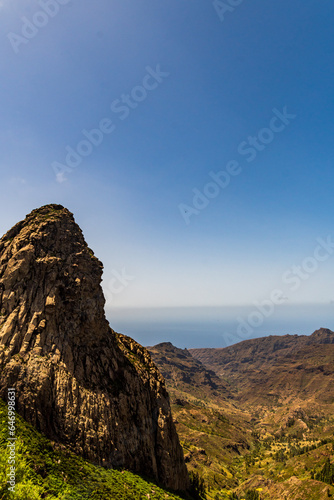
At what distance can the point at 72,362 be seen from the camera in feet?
148

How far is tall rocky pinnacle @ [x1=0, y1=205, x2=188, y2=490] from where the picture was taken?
39875mm

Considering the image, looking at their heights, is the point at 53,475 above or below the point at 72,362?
below

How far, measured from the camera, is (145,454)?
50.3m

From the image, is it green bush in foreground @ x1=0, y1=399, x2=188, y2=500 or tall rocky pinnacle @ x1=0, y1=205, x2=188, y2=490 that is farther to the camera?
tall rocky pinnacle @ x1=0, y1=205, x2=188, y2=490

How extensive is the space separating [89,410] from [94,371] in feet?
22.7

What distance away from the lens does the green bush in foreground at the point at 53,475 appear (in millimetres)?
29448

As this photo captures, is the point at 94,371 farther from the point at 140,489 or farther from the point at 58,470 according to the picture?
the point at 140,489

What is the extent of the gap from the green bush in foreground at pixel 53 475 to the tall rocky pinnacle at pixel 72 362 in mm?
1855

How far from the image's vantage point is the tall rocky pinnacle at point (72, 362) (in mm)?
39875

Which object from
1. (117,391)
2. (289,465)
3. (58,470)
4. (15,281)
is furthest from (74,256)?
(289,465)

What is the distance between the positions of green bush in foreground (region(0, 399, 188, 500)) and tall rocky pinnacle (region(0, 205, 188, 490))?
1.85 metres

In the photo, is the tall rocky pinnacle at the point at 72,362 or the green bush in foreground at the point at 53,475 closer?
the green bush in foreground at the point at 53,475

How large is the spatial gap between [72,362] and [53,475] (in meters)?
15.8

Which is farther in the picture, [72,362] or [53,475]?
[72,362]
